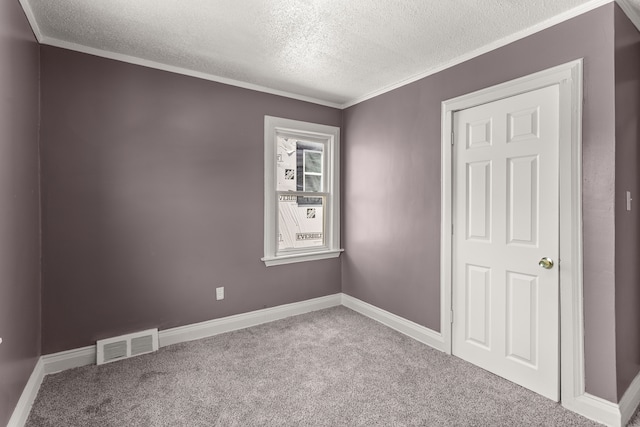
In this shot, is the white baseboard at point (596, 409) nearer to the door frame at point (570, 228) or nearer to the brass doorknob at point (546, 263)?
the door frame at point (570, 228)

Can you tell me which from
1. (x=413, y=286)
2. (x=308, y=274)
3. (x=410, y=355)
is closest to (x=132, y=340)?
(x=308, y=274)

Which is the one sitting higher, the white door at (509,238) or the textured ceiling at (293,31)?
the textured ceiling at (293,31)

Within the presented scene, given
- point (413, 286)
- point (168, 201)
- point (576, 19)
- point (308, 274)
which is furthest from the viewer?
point (308, 274)

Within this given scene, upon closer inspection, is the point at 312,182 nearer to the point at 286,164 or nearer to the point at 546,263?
the point at 286,164

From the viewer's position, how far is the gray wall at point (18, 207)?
64.7 inches

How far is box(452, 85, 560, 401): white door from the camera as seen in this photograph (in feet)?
7.00

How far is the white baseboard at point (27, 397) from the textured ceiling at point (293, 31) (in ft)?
7.81

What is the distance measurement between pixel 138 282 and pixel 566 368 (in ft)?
10.7

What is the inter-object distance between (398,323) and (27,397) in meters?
2.90

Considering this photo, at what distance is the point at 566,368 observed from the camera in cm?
204

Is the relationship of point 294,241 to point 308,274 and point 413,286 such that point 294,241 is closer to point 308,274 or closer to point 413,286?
point 308,274

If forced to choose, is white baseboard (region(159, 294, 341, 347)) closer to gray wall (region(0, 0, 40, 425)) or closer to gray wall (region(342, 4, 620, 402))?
gray wall (region(342, 4, 620, 402))

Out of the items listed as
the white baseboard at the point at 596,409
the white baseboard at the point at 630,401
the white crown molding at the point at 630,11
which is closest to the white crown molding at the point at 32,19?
the white crown molding at the point at 630,11

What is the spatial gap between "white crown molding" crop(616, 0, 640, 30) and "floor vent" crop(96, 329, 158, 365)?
4065mm
